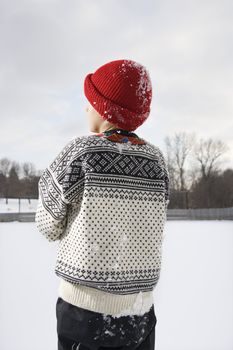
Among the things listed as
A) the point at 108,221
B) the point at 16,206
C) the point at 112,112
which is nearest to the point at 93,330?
the point at 108,221

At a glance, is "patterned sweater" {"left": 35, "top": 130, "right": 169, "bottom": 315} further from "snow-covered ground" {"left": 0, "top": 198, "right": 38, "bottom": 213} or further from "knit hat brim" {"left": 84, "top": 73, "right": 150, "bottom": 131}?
"snow-covered ground" {"left": 0, "top": 198, "right": 38, "bottom": 213}

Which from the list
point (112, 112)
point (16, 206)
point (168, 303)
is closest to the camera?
point (112, 112)

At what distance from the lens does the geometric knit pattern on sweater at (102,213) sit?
1257mm

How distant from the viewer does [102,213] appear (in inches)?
49.7

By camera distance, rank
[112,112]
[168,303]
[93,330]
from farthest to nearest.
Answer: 1. [168,303]
2. [112,112]
3. [93,330]

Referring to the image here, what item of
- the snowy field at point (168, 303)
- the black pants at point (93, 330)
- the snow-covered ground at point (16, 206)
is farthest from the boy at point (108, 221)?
the snow-covered ground at point (16, 206)

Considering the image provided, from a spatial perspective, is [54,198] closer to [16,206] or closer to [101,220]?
[101,220]

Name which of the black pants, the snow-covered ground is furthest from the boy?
the snow-covered ground

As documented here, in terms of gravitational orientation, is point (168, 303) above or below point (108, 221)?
below

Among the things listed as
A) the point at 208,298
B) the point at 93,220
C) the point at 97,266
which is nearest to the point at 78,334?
the point at 97,266

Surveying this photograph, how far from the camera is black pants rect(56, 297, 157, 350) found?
126cm

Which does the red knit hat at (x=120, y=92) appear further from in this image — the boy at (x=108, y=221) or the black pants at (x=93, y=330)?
the black pants at (x=93, y=330)

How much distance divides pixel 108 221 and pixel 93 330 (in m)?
0.34

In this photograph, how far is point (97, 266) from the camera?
4.12 feet
